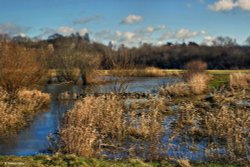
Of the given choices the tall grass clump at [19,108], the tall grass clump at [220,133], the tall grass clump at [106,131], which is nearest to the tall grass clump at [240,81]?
the tall grass clump at [19,108]

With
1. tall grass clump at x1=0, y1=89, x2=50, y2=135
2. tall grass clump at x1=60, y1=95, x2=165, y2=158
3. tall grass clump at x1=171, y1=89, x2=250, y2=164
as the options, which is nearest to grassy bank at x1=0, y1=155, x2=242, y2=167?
tall grass clump at x1=171, y1=89, x2=250, y2=164

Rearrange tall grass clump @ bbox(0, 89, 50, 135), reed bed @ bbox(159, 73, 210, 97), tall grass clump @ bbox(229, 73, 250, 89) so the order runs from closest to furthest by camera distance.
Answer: tall grass clump @ bbox(0, 89, 50, 135) → reed bed @ bbox(159, 73, 210, 97) → tall grass clump @ bbox(229, 73, 250, 89)

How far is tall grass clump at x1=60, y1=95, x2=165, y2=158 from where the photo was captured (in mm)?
11508

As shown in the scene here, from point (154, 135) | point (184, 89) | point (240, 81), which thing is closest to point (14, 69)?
point (184, 89)

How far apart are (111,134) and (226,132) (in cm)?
414

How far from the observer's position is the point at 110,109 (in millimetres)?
15859

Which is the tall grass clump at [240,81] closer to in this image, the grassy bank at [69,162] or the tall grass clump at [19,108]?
the tall grass clump at [19,108]

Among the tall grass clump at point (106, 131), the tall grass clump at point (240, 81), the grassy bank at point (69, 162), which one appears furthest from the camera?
the tall grass clump at point (240, 81)

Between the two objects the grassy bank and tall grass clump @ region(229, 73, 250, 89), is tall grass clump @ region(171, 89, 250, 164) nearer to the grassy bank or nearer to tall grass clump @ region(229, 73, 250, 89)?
the grassy bank

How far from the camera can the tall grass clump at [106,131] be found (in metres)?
11.5

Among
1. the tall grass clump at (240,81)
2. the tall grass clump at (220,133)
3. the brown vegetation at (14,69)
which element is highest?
the brown vegetation at (14,69)

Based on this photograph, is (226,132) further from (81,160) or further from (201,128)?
(81,160)

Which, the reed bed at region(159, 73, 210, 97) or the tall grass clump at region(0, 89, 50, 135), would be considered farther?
the reed bed at region(159, 73, 210, 97)

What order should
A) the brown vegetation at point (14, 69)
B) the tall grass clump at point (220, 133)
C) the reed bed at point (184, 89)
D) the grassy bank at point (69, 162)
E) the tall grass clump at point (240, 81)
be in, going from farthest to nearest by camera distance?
the tall grass clump at point (240, 81) → the reed bed at point (184, 89) → the brown vegetation at point (14, 69) → the tall grass clump at point (220, 133) → the grassy bank at point (69, 162)
